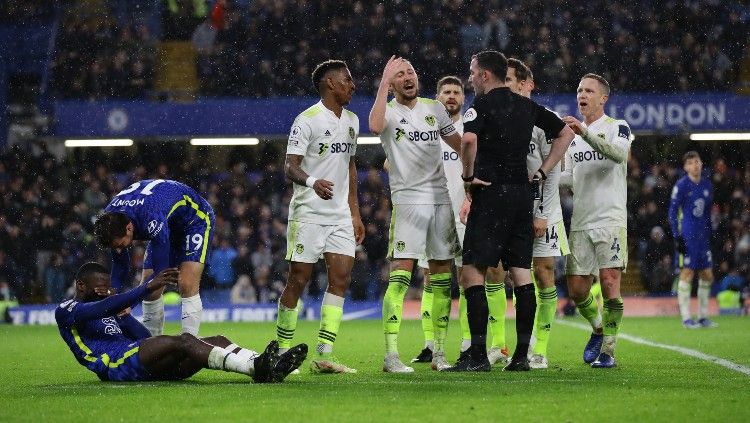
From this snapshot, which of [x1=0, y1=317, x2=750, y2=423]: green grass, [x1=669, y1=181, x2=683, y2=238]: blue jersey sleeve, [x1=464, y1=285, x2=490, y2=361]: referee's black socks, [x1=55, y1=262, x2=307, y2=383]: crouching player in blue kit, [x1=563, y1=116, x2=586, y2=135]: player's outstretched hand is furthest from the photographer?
[x1=669, y1=181, x2=683, y2=238]: blue jersey sleeve

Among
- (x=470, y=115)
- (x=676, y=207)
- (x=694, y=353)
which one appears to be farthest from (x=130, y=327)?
(x=676, y=207)

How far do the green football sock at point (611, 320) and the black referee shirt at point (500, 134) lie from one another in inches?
64.9

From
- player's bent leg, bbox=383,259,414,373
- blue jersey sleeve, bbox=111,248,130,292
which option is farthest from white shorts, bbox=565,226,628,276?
blue jersey sleeve, bbox=111,248,130,292

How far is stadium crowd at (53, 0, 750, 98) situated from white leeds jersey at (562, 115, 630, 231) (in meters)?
15.6

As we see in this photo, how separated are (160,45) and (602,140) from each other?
785 inches

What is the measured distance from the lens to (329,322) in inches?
348

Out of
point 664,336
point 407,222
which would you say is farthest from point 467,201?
point 664,336

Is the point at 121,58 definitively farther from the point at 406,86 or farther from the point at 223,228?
the point at 406,86

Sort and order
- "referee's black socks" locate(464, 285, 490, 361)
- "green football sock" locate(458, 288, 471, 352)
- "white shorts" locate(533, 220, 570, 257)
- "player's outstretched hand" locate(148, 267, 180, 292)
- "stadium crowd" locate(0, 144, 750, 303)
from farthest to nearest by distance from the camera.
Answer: "stadium crowd" locate(0, 144, 750, 303) → "green football sock" locate(458, 288, 471, 352) → "white shorts" locate(533, 220, 570, 257) → "referee's black socks" locate(464, 285, 490, 361) → "player's outstretched hand" locate(148, 267, 180, 292)

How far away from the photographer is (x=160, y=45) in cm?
2802

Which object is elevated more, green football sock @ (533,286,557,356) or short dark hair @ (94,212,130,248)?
short dark hair @ (94,212,130,248)

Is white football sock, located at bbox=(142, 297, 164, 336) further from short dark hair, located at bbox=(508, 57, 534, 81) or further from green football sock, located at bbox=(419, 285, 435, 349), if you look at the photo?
short dark hair, located at bbox=(508, 57, 534, 81)

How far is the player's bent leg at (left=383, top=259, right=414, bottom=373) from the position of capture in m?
8.98

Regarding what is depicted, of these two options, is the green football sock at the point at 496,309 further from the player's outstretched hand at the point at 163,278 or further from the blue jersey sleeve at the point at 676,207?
the blue jersey sleeve at the point at 676,207
